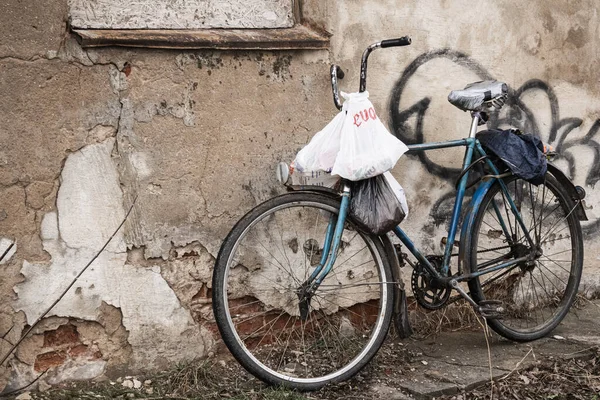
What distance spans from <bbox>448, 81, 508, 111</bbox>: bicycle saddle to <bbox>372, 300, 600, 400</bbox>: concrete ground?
125 cm

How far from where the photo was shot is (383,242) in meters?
3.59

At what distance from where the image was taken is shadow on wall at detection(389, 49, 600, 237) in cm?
417

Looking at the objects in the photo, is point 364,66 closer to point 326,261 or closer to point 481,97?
point 481,97

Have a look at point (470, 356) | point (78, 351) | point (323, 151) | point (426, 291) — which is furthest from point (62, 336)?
point (470, 356)

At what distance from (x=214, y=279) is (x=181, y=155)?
655 millimetres

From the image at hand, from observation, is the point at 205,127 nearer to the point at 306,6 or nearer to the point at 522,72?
the point at 306,6

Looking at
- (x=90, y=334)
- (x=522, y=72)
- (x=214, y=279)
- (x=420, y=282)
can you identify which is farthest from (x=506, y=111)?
(x=90, y=334)

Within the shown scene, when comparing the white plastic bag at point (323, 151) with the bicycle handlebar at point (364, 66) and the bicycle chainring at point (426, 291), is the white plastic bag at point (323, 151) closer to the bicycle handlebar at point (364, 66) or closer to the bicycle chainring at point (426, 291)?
the bicycle handlebar at point (364, 66)

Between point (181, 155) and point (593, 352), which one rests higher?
point (181, 155)

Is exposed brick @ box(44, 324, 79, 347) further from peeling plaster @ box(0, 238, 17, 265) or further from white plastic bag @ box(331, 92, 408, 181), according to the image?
white plastic bag @ box(331, 92, 408, 181)


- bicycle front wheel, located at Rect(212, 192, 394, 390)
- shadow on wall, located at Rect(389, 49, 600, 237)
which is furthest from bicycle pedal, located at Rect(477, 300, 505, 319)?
shadow on wall, located at Rect(389, 49, 600, 237)

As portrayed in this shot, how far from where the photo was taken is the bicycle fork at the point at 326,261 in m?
3.39

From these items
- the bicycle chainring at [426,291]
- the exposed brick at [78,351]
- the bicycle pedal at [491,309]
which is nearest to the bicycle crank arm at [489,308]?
the bicycle pedal at [491,309]

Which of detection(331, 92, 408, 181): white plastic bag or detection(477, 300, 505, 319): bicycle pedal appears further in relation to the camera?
detection(477, 300, 505, 319): bicycle pedal
